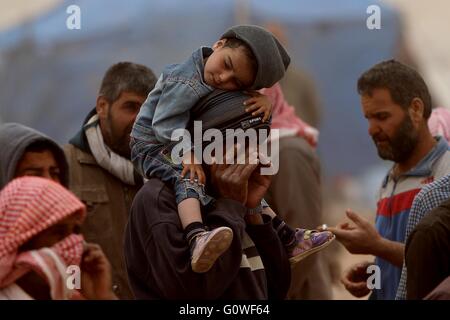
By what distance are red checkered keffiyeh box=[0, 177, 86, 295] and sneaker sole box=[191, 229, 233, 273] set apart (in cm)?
56

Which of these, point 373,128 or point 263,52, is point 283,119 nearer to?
point 373,128

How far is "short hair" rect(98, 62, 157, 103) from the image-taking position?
6.68 metres

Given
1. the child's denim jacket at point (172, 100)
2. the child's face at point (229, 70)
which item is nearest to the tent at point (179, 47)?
the child's denim jacket at point (172, 100)

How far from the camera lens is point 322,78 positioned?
15125 mm

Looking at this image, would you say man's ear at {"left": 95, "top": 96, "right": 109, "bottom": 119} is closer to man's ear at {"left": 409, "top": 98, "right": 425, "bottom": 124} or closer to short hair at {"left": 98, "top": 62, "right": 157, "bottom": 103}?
short hair at {"left": 98, "top": 62, "right": 157, "bottom": 103}

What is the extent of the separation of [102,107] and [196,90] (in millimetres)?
1918

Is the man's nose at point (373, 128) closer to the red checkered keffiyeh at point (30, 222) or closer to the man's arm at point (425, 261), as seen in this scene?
the man's arm at point (425, 261)

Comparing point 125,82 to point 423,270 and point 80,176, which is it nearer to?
point 80,176

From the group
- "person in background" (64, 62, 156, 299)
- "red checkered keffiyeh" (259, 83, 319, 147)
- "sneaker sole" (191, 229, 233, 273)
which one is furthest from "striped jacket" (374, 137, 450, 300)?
"sneaker sole" (191, 229, 233, 273)

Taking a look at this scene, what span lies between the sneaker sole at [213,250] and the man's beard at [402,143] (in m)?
2.27

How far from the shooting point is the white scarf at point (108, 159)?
662cm

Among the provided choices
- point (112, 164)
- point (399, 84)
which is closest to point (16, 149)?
point (112, 164)
